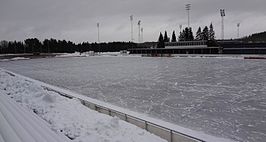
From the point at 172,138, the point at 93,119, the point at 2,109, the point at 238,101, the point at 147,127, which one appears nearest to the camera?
the point at 172,138

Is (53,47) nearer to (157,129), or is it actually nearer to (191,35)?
(191,35)

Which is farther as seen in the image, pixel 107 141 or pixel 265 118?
pixel 265 118

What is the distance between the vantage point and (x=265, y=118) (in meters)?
8.62

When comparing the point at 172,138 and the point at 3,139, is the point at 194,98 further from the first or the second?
the point at 3,139

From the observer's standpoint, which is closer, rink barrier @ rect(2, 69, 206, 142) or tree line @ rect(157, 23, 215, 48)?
rink barrier @ rect(2, 69, 206, 142)

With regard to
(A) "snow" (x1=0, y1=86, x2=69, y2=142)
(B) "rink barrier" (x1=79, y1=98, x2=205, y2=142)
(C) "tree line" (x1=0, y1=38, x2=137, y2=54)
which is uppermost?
(C) "tree line" (x1=0, y1=38, x2=137, y2=54)

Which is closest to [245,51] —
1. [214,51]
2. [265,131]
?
[214,51]

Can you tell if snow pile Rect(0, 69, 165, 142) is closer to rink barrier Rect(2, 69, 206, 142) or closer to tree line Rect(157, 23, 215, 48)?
rink barrier Rect(2, 69, 206, 142)

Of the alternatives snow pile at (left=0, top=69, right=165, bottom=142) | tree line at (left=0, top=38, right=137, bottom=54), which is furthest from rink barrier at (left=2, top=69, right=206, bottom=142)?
tree line at (left=0, top=38, right=137, bottom=54)

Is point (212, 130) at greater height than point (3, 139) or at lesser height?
lesser

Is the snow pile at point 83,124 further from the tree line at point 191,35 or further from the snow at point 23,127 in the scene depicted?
the tree line at point 191,35

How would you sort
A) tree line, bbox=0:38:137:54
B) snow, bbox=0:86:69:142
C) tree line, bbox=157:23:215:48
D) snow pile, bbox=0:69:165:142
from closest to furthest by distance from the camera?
snow, bbox=0:86:69:142 → snow pile, bbox=0:69:165:142 → tree line, bbox=157:23:215:48 → tree line, bbox=0:38:137:54

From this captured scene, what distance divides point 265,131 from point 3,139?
6.43 meters

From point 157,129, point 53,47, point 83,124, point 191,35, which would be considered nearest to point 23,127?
point 83,124
